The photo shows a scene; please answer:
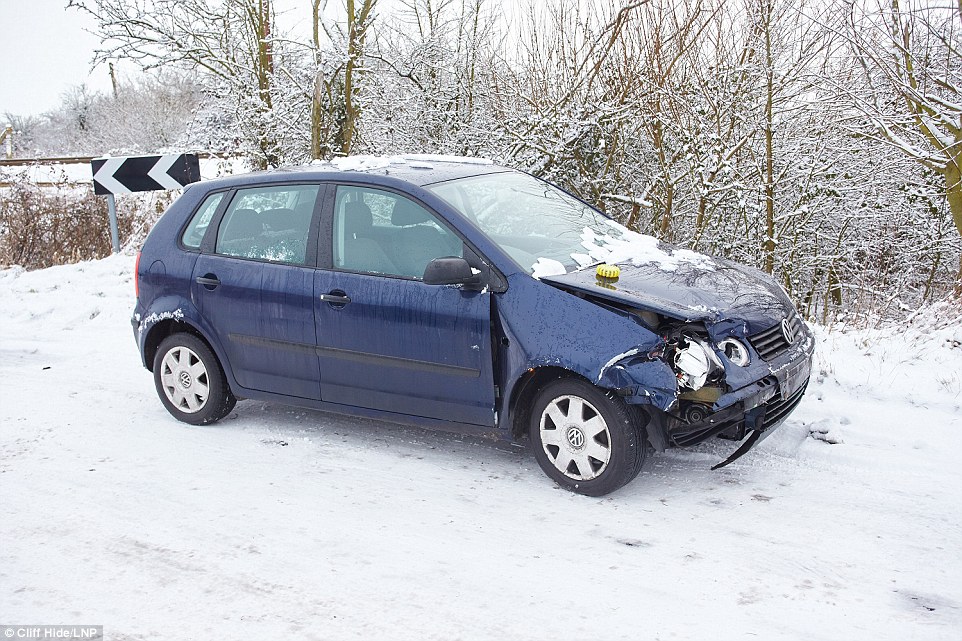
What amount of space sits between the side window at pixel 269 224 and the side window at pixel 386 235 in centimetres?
27

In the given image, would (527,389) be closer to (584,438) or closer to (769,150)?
(584,438)

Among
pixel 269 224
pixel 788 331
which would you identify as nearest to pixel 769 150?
pixel 788 331

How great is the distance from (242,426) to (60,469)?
118 centimetres

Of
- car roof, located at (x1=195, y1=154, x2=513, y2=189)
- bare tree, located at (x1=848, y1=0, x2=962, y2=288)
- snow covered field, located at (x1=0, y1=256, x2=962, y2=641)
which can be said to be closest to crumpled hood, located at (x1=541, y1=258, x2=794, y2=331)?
snow covered field, located at (x1=0, y1=256, x2=962, y2=641)

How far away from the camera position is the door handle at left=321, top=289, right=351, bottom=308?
5.07 metres

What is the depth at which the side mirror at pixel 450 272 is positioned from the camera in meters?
4.55

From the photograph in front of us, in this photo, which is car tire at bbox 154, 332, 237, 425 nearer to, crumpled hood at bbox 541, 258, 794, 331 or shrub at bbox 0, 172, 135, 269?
crumpled hood at bbox 541, 258, 794, 331

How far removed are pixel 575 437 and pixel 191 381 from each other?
2869 millimetres

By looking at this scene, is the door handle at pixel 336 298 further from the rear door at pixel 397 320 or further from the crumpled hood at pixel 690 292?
the crumpled hood at pixel 690 292

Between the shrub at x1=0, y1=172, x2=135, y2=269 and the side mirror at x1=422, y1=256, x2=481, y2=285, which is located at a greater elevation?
the shrub at x1=0, y1=172, x2=135, y2=269

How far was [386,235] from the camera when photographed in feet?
16.6

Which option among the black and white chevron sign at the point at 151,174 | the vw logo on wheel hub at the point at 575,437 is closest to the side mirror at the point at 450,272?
the vw logo on wheel hub at the point at 575,437

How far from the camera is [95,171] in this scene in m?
10.5

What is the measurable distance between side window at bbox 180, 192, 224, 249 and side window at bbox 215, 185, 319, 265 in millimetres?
142
